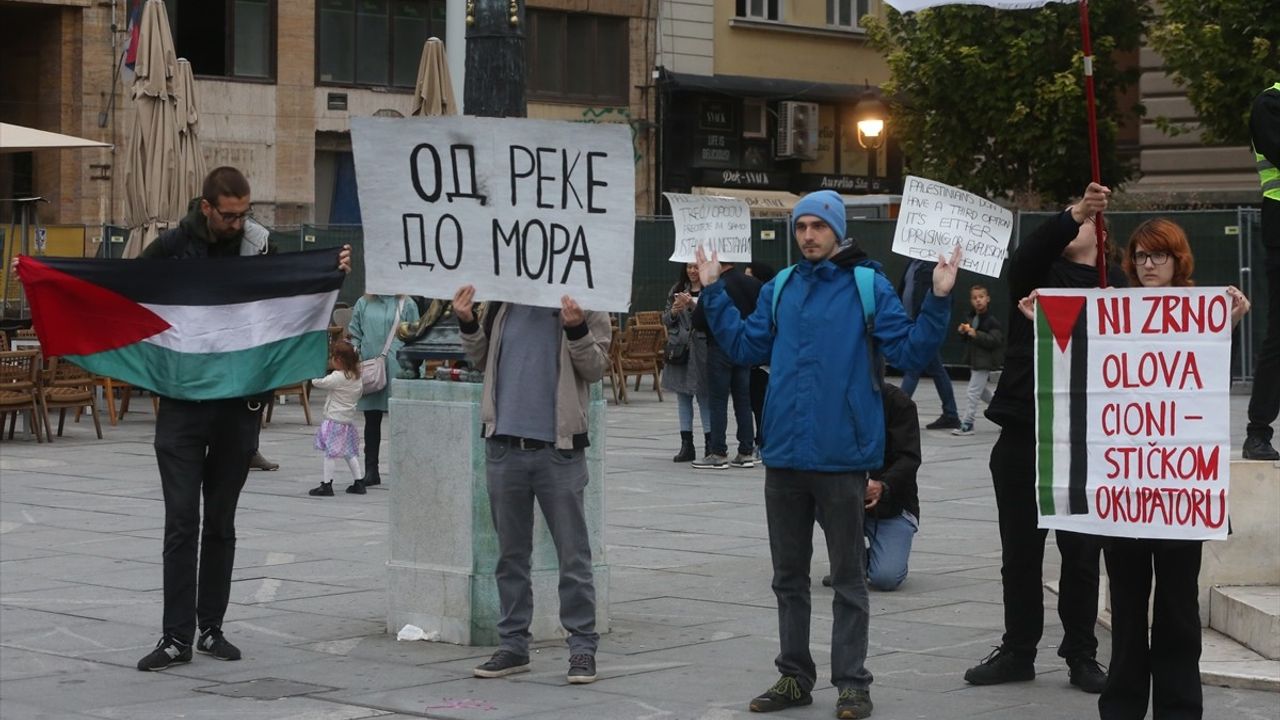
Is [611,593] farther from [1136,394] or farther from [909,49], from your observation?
[909,49]

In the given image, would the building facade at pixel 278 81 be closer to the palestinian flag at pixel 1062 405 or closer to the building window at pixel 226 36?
the building window at pixel 226 36

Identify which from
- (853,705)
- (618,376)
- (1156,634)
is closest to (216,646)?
(853,705)

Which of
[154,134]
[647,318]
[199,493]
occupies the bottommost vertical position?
[199,493]

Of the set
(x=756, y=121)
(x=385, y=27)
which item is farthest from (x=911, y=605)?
(x=756, y=121)

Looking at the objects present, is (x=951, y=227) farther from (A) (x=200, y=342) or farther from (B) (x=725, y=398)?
(B) (x=725, y=398)

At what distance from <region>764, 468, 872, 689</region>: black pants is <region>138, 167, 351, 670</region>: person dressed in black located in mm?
2512

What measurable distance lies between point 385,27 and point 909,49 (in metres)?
10.3

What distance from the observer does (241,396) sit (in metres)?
8.55

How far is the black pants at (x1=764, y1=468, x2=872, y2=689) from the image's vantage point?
732 cm

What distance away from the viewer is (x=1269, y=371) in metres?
9.27

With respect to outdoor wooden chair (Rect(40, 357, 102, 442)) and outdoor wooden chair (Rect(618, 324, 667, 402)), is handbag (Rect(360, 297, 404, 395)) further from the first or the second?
outdoor wooden chair (Rect(618, 324, 667, 402))

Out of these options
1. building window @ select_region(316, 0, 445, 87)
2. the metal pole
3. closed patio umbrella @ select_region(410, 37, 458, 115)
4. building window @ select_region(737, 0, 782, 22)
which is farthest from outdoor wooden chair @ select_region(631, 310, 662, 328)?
the metal pole

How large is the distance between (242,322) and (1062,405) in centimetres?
389

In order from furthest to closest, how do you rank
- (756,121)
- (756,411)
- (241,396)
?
(756,121)
(756,411)
(241,396)
